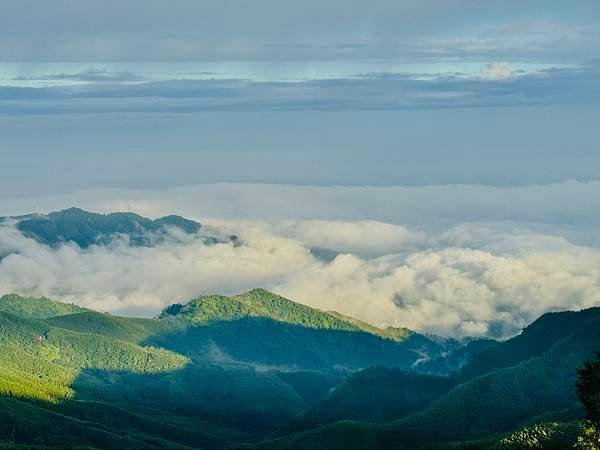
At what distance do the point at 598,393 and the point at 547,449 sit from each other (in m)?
52.8

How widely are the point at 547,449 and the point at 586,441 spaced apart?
147 feet

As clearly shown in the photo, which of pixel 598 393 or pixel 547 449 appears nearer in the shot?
pixel 598 393

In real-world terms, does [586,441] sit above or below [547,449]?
above

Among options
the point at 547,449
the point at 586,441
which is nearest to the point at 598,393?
the point at 586,441

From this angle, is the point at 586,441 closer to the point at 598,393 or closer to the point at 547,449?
the point at 598,393

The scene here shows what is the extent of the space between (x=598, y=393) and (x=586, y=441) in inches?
371

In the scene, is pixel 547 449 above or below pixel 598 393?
below

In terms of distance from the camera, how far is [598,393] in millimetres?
147625

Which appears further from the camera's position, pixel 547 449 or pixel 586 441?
pixel 547 449

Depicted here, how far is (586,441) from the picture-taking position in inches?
6073
